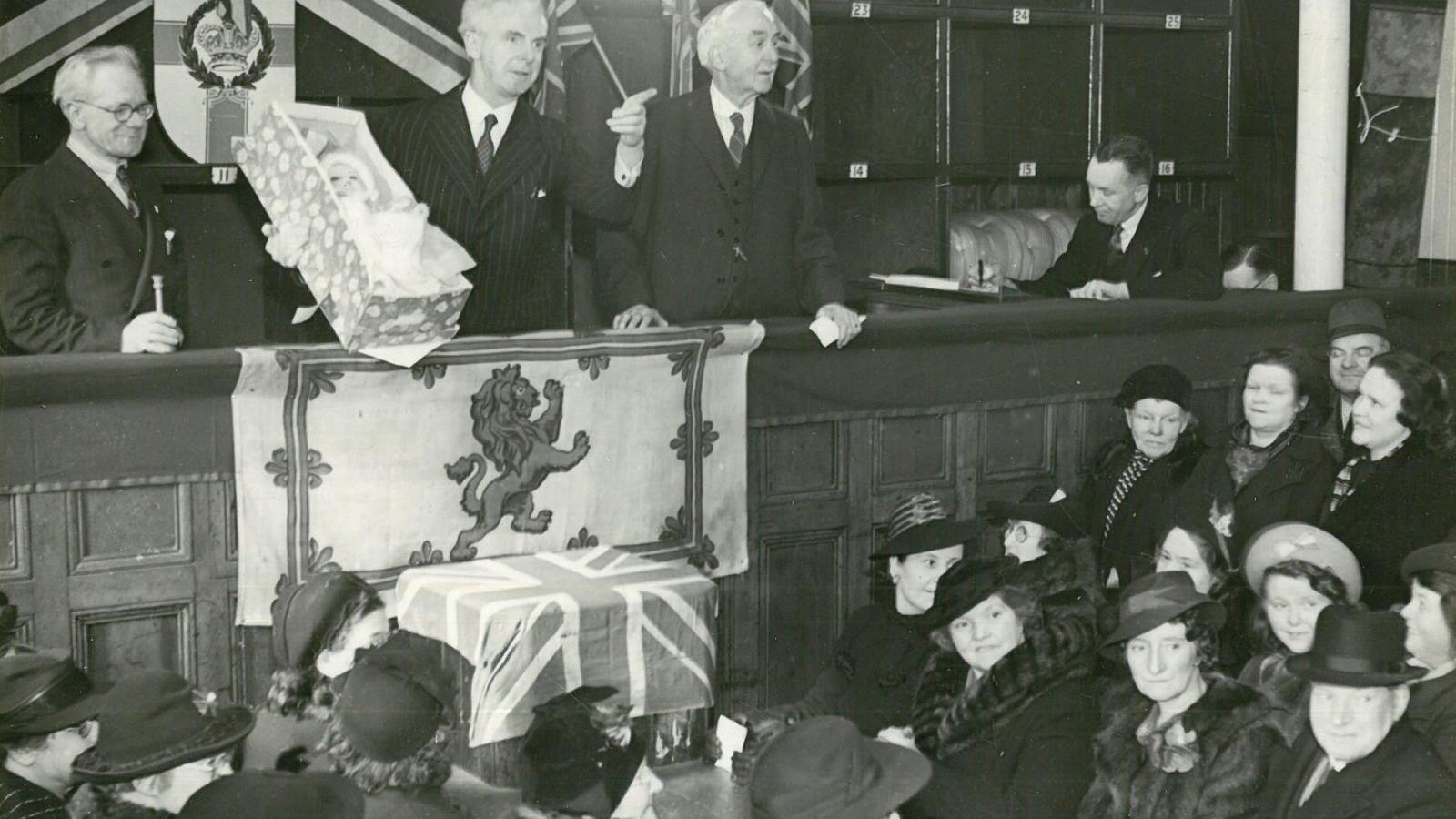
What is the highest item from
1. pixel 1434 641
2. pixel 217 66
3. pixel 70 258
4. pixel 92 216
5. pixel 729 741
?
pixel 217 66

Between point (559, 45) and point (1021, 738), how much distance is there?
2809 millimetres

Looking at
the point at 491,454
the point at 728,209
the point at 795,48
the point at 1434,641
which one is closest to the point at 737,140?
the point at 728,209

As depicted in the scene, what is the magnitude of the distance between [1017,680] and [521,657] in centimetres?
109

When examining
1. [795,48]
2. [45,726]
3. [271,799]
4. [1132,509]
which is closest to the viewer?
[271,799]

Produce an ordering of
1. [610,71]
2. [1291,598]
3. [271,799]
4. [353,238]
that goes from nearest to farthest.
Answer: [271,799] < [1291,598] < [353,238] < [610,71]

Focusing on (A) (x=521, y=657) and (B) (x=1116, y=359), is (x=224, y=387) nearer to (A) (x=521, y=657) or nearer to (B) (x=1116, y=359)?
(A) (x=521, y=657)

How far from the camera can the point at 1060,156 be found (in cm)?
675

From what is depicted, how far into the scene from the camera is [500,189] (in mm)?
4582

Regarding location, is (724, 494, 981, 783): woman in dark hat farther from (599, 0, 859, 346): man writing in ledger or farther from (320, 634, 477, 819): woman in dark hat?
(599, 0, 859, 346): man writing in ledger

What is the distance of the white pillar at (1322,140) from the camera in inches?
224

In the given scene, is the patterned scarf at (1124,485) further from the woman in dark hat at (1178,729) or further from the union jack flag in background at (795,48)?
the union jack flag in background at (795,48)

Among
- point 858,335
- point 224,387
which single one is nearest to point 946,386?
point 858,335

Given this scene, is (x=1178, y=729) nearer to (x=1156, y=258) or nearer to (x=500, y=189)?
(x=500, y=189)

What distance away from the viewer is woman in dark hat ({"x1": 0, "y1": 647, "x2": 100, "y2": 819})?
3076 mm
